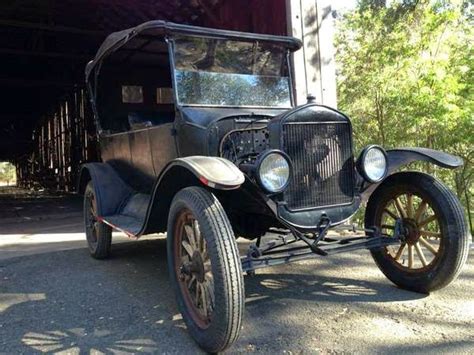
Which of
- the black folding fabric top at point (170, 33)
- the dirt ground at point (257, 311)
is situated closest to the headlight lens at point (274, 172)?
the dirt ground at point (257, 311)

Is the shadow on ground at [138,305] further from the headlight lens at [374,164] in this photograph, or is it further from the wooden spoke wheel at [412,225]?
the headlight lens at [374,164]

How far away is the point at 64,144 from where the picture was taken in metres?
19.3

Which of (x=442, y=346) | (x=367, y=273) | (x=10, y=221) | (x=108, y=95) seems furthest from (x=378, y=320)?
(x=10, y=221)

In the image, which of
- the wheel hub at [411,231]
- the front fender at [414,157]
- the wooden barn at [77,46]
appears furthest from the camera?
the wooden barn at [77,46]

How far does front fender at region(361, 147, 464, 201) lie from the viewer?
11.7 feet

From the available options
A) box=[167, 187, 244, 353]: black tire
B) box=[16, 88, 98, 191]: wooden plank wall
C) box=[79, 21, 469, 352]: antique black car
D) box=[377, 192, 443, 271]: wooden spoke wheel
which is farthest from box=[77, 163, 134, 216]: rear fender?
box=[16, 88, 98, 191]: wooden plank wall

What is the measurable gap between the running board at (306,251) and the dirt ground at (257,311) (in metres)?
0.42

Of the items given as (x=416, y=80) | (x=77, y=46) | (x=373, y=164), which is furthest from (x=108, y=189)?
(x=77, y=46)

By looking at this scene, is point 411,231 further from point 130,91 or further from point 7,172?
point 7,172

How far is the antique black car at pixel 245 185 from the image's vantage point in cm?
288

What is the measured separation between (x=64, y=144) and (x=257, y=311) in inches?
694

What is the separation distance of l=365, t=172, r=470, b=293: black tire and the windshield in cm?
137

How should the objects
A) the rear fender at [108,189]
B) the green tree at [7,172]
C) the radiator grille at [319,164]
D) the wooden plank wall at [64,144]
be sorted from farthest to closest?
1. the green tree at [7,172]
2. the wooden plank wall at [64,144]
3. the rear fender at [108,189]
4. the radiator grille at [319,164]

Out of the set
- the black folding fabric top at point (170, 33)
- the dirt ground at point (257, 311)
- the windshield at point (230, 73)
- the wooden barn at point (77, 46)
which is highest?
the wooden barn at point (77, 46)
